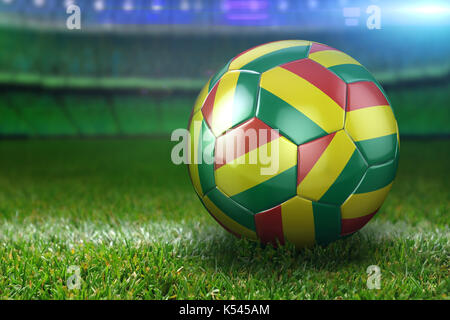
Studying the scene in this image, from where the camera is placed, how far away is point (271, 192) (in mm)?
1778

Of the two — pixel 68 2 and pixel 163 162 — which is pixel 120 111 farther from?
pixel 163 162

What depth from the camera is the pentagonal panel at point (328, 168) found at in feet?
5.71

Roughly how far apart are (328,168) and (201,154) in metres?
0.65

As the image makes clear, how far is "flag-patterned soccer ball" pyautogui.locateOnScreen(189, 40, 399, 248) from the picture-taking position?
175cm

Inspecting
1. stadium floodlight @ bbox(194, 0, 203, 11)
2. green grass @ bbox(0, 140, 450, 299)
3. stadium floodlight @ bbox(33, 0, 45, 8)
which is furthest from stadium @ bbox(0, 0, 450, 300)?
stadium floodlight @ bbox(194, 0, 203, 11)

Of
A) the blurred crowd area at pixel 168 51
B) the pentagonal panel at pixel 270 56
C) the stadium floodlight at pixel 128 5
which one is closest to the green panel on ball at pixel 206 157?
the pentagonal panel at pixel 270 56

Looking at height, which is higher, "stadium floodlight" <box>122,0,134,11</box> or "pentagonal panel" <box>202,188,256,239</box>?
"stadium floodlight" <box>122,0,134,11</box>

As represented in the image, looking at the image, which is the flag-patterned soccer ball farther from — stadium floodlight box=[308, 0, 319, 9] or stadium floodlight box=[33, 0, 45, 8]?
stadium floodlight box=[33, 0, 45, 8]

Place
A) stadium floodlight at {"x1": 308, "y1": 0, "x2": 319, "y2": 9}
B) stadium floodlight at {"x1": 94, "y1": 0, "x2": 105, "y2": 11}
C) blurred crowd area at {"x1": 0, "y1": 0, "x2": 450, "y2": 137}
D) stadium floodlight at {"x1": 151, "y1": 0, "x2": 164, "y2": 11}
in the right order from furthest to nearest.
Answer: stadium floodlight at {"x1": 151, "y1": 0, "x2": 164, "y2": 11}, stadium floodlight at {"x1": 94, "y1": 0, "x2": 105, "y2": 11}, stadium floodlight at {"x1": 308, "y1": 0, "x2": 319, "y2": 9}, blurred crowd area at {"x1": 0, "y1": 0, "x2": 450, "y2": 137}

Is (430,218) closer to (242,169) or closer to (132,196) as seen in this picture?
(242,169)

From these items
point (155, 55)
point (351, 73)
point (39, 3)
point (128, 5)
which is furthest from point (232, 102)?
point (39, 3)

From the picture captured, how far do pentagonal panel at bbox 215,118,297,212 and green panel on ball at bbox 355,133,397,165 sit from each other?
1.21 ft

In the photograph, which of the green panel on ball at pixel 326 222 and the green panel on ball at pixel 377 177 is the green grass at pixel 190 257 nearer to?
the green panel on ball at pixel 326 222

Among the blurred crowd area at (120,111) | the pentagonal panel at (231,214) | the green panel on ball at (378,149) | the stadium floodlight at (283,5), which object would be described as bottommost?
the blurred crowd area at (120,111)
